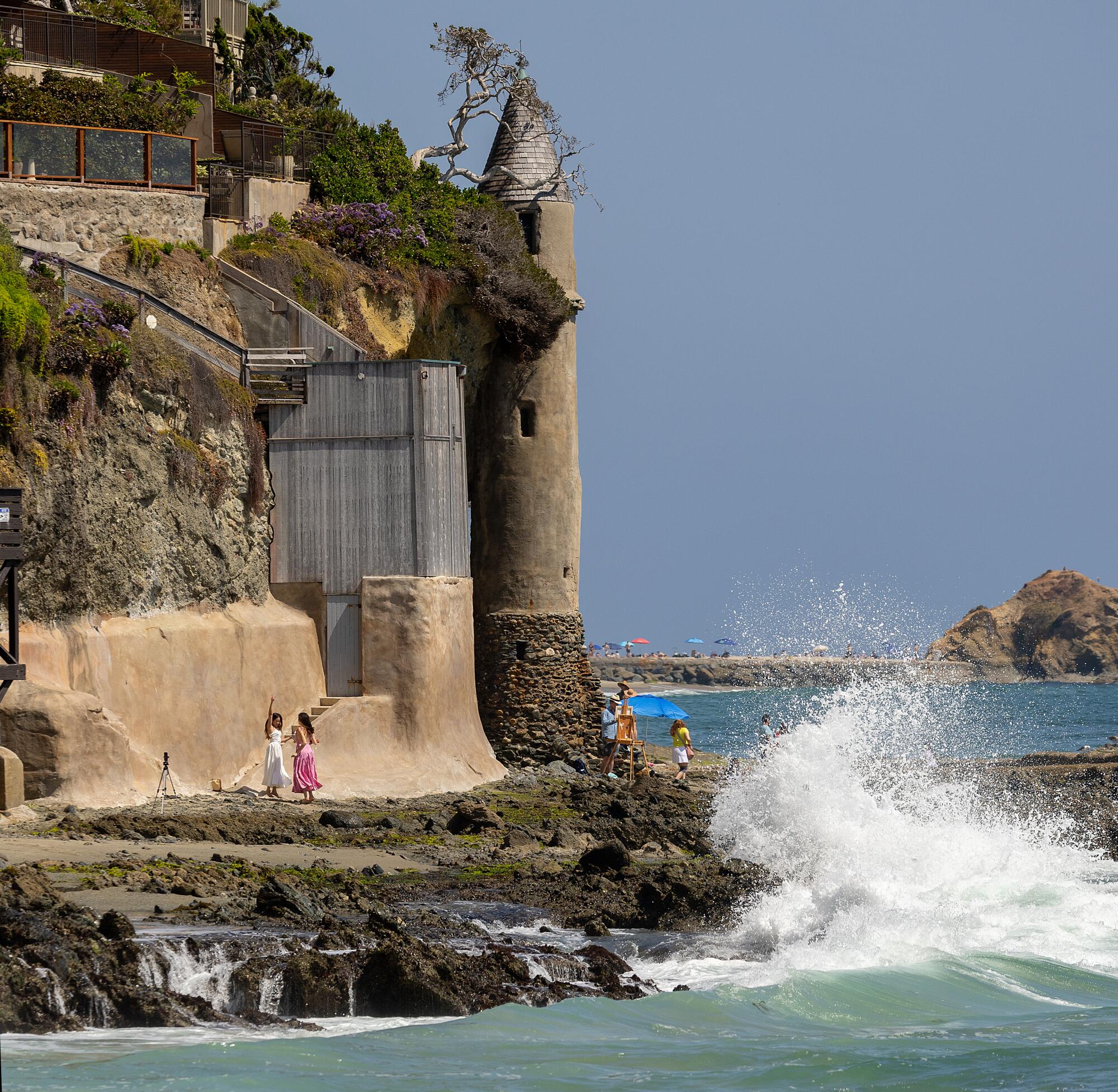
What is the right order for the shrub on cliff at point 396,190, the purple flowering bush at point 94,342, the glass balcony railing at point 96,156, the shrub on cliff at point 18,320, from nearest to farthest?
the shrub on cliff at point 18,320 → the purple flowering bush at point 94,342 → the glass balcony railing at point 96,156 → the shrub on cliff at point 396,190

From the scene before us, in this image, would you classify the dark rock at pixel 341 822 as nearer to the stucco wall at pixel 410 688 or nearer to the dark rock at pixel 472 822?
the dark rock at pixel 472 822

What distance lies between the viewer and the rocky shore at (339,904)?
48.8 ft

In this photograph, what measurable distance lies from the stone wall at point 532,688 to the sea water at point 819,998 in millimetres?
9338

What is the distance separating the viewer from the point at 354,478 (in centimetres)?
2908

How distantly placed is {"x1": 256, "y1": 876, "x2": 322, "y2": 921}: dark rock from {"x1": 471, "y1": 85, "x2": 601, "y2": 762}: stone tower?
17756 millimetres

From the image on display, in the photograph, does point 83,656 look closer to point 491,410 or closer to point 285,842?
point 285,842

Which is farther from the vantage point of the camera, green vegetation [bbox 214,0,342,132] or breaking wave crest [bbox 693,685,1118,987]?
green vegetation [bbox 214,0,342,132]

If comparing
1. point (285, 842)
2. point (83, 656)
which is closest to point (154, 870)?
point (285, 842)

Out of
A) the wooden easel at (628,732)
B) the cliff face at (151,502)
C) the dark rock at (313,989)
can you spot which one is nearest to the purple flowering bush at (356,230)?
the cliff face at (151,502)

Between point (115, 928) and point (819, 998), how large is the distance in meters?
6.32

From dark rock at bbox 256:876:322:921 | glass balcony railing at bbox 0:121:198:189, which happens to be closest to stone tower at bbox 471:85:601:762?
glass balcony railing at bbox 0:121:198:189

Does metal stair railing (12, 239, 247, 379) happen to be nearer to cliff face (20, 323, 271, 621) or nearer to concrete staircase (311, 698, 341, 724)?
cliff face (20, 323, 271, 621)

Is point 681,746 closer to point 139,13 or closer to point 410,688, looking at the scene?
point 410,688

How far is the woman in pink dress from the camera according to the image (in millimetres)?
26344
